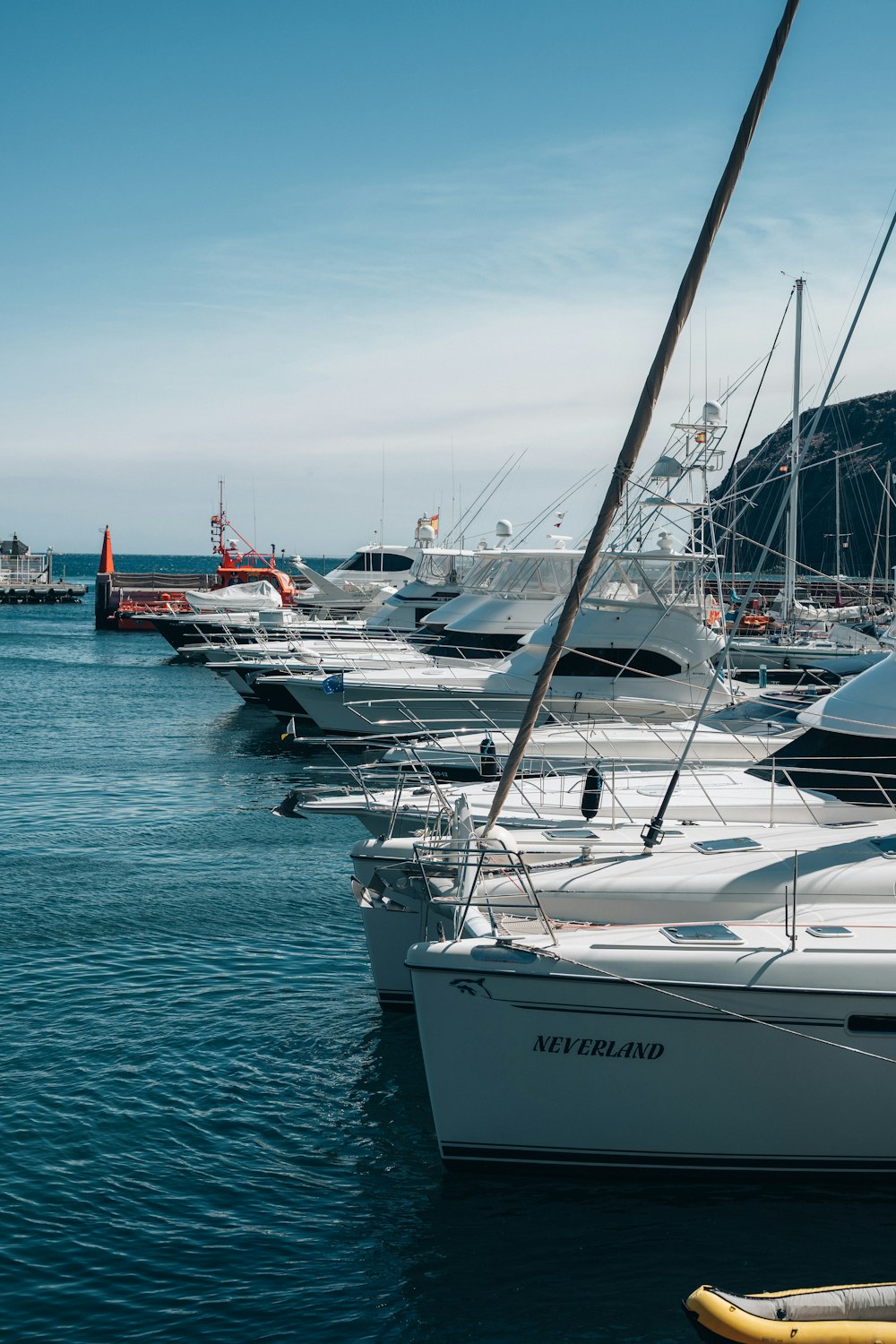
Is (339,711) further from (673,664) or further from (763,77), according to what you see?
(763,77)

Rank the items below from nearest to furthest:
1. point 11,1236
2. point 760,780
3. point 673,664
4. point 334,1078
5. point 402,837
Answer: point 11,1236
point 334,1078
point 402,837
point 760,780
point 673,664

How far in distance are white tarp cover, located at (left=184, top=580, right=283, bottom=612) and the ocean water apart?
4044 cm

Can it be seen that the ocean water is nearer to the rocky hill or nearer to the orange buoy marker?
the orange buoy marker

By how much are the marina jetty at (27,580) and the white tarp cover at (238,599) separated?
44404 millimetres

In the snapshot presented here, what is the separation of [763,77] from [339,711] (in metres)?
20.4

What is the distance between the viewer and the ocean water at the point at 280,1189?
721 centimetres

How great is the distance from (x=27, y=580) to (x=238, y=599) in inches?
2083

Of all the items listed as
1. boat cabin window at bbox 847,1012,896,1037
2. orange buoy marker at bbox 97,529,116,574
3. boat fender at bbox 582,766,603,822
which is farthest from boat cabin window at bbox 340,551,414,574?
boat cabin window at bbox 847,1012,896,1037

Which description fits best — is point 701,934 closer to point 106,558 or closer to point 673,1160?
point 673,1160

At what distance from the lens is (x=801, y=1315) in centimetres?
626

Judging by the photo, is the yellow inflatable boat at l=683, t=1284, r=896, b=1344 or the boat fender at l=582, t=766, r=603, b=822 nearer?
the yellow inflatable boat at l=683, t=1284, r=896, b=1344

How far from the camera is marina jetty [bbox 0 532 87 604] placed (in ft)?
319

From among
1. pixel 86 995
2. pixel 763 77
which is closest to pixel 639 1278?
pixel 86 995

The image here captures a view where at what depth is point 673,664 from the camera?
23.9 m
